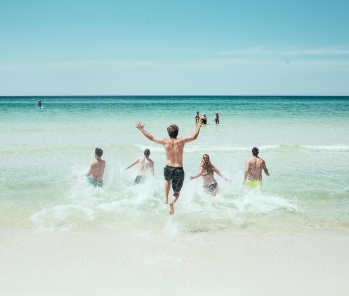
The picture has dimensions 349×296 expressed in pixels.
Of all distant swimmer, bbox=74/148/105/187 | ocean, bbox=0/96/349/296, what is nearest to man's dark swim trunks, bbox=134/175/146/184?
ocean, bbox=0/96/349/296

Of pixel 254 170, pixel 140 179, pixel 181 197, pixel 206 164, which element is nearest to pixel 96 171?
pixel 140 179

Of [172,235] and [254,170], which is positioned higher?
[254,170]

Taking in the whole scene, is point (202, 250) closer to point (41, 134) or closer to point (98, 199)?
point (98, 199)

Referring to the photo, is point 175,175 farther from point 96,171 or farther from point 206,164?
point 96,171

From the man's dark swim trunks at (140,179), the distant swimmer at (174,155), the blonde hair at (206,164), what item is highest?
the distant swimmer at (174,155)

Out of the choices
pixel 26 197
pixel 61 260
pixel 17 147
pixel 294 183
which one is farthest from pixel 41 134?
pixel 61 260

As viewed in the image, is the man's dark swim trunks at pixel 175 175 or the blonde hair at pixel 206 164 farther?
the blonde hair at pixel 206 164

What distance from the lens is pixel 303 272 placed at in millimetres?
4621

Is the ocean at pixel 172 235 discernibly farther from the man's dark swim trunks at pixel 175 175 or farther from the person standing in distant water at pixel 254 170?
the man's dark swim trunks at pixel 175 175

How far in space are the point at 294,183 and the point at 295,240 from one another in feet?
13.8

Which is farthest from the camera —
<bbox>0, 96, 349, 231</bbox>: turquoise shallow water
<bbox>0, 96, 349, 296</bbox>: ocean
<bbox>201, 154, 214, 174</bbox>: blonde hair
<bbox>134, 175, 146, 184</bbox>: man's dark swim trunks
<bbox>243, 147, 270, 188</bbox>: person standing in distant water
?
<bbox>134, 175, 146, 184</bbox>: man's dark swim trunks

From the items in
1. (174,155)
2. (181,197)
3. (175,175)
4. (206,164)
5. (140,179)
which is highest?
(174,155)

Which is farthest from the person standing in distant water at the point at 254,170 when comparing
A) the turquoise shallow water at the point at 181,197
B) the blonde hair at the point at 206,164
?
the blonde hair at the point at 206,164

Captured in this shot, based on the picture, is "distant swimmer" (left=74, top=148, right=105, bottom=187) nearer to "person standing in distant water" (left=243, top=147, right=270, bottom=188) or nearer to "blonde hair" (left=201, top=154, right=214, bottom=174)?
"blonde hair" (left=201, top=154, right=214, bottom=174)
